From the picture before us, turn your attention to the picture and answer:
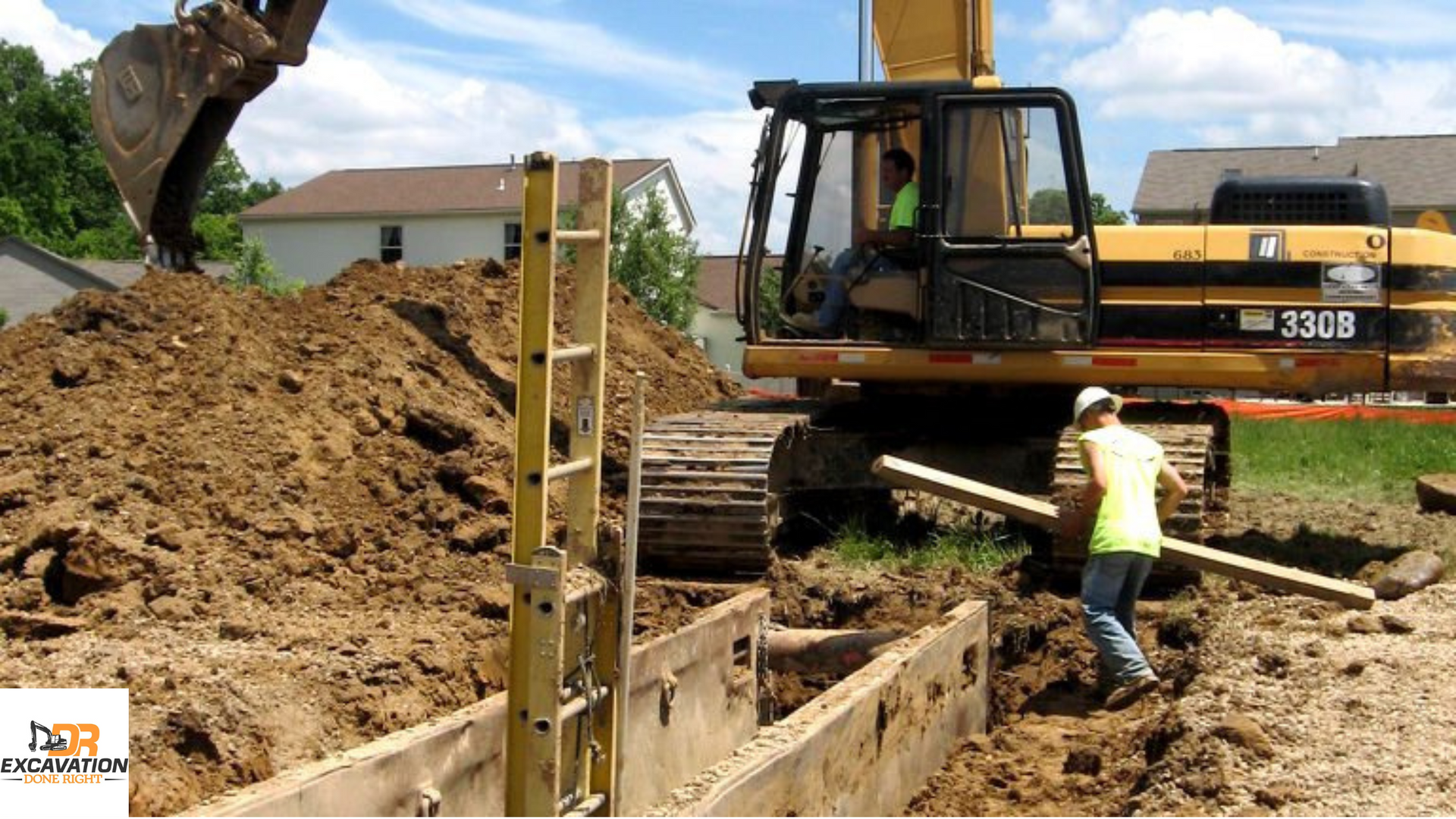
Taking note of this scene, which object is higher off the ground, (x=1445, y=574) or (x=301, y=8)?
(x=301, y=8)

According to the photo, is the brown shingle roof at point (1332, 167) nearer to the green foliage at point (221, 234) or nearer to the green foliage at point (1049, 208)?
the green foliage at point (1049, 208)

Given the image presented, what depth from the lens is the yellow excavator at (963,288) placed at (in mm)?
9945

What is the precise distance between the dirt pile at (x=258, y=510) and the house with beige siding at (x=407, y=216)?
38.0 m

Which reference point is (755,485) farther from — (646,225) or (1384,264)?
(646,225)

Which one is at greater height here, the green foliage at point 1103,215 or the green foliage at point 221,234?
the green foliage at point 221,234

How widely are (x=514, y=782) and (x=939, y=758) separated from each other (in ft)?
9.29

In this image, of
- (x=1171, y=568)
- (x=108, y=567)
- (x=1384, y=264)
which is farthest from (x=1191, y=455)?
(x=108, y=567)

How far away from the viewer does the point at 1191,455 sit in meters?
9.66

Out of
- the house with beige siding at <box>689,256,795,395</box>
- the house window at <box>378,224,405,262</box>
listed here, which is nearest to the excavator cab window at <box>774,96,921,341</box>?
the house with beige siding at <box>689,256,795,395</box>

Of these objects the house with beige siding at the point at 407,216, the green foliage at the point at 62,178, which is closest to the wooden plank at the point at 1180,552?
the house with beige siding at the point at 407,216

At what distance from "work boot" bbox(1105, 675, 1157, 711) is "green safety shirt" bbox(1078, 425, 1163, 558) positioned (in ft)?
1.84

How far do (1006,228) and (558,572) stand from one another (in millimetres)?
6113

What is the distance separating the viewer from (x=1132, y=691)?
7738 millimetres

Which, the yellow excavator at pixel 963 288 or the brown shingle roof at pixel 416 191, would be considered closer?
the yellow excavator at pixel 963 288
